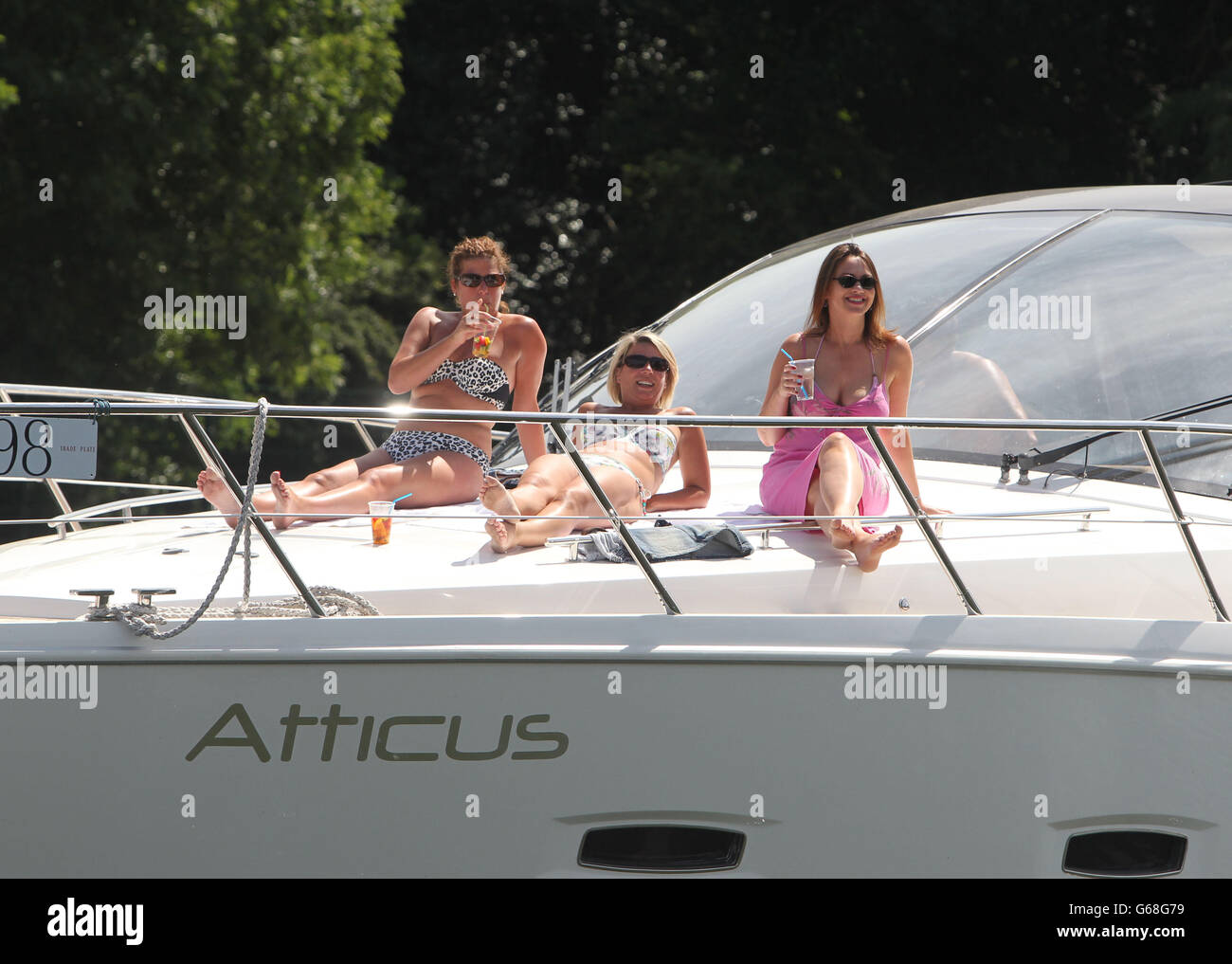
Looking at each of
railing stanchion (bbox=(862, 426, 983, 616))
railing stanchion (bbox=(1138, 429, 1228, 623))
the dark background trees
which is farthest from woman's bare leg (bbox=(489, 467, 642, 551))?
the dark background trees

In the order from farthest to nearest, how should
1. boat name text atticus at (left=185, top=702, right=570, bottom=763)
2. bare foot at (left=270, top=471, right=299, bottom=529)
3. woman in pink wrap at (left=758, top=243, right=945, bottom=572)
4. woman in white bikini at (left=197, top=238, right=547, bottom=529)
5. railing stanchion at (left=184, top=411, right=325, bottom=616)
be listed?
1. woman in white bikini at (left=197, top=238, right=547, bottom=529)
2. bare foot at (left=270, top=471, right=299, bottom=529)
3. woman in pink wrap at (left=758, top=243, right=945, bottom=572)
4. railing stanchion at (left=184, top=411, right=325, bottom=616)
5. boat name text atticus at (left=185, top=702, right=570, bottom=763)

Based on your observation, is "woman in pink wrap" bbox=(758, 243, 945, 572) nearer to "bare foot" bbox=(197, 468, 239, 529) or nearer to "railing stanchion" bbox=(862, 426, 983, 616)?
"railing stanchion" bbox=(862, 426, 983, 616)

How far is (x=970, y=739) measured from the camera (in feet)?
9.68

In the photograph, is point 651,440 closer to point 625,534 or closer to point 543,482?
point 543,482

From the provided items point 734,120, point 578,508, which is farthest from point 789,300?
point 734,120

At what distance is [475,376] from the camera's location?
14.6ft

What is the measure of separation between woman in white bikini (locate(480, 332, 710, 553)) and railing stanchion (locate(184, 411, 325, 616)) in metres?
0.55

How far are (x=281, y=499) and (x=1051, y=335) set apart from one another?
2185 mm

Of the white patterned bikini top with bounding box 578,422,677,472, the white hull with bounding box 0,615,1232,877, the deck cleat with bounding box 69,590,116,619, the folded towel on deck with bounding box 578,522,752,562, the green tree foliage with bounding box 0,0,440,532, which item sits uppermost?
the green tree foliage with bounding box 0,0,440,532

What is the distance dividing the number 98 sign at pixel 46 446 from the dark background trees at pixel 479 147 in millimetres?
10050

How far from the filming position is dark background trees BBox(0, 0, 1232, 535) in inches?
523

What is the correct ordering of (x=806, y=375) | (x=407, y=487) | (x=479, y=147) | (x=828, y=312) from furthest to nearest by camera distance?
(x=479, y=147) < (x=407, y=487) < (x=828, y=312) < (x=806, y=375)

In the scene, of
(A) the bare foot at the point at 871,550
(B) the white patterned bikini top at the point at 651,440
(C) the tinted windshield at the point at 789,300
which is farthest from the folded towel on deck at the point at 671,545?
(C) the tinted windshield at the point at 789,300

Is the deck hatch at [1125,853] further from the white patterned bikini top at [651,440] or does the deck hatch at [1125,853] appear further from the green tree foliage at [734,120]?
the green tree foliage at [734,120]
